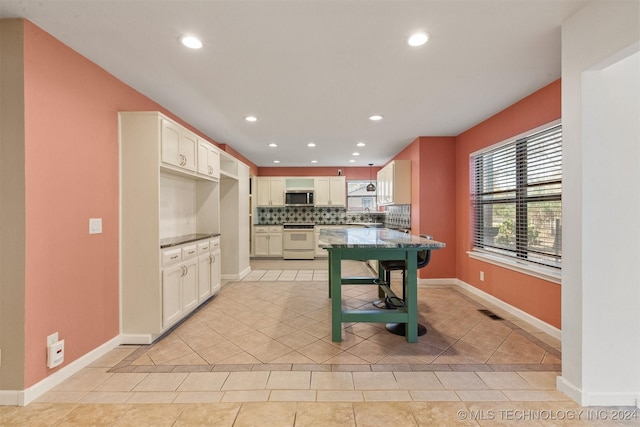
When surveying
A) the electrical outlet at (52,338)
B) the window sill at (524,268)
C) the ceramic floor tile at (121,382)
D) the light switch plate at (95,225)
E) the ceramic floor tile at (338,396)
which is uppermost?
the light switch plate at (95,225)

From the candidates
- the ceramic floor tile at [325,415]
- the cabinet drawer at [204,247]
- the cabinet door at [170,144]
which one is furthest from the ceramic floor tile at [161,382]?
the cabinet door at [170,144]

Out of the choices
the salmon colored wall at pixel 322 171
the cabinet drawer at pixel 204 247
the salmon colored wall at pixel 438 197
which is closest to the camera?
the cabinet drawer at pixel 204 247

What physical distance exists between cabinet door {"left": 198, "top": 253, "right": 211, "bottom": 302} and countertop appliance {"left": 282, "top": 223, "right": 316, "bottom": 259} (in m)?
3.59

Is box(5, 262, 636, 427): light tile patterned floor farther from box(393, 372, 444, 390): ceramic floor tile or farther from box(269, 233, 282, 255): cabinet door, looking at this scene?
box(269, 233, 282, 255): cabinet door

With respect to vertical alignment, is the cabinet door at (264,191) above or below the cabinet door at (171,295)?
above

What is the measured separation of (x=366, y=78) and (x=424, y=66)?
50 cm

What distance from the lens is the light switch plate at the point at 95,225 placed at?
2240 mm

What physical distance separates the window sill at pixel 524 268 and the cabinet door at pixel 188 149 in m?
3.87

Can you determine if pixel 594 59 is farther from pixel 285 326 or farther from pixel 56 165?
pixel 56 165

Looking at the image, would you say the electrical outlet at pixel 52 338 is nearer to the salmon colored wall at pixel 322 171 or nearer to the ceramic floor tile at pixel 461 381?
the ceramic floor tile at pixel 461 381

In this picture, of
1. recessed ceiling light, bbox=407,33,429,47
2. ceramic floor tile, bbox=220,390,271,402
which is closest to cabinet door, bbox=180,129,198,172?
ceramic floor tile, bbox=220,390,271,402

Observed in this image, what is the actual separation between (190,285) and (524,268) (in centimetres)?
368

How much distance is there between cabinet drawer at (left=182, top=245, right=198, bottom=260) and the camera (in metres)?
3.02

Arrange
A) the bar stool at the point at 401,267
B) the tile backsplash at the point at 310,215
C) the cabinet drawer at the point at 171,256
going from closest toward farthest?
the cabinet drawer at the point at 171,256 → the bar stool at the point at 401,267 → the tile backsplash at the point at 310,215
